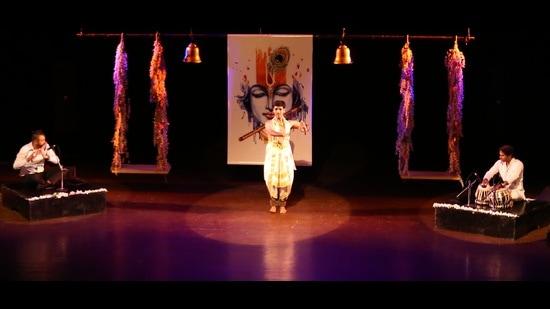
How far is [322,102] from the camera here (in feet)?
45.3

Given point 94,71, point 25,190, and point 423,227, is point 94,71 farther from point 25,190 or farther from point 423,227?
point 423,227

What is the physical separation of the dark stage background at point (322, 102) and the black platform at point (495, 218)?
3042 millimetres

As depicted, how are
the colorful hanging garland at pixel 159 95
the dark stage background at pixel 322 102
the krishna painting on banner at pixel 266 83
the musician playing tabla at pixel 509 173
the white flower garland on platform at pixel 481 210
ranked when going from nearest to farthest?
the white flower garland on platform at pixel 481 210
the musician playing tabla at pixel 509 173
the krishna painting on banner at pixel 266 83
the colorful hanging garland at pixel 159 95
the dark stage background at pixel 322 102

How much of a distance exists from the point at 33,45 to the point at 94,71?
113 centimetres

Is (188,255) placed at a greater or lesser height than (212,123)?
lesser

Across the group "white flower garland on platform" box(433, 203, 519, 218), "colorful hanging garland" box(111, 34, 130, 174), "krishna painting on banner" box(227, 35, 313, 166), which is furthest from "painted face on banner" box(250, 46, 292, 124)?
"white flower garland on platform" box(433, 203, 519, 218)

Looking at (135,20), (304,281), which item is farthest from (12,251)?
(135,20)

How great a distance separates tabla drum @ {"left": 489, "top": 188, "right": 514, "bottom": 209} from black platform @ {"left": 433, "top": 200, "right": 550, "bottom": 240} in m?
0.06

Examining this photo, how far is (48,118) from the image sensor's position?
47.4 feet

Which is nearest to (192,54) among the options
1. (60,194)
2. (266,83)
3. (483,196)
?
(266,83)

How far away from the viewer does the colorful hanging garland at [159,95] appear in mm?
11023

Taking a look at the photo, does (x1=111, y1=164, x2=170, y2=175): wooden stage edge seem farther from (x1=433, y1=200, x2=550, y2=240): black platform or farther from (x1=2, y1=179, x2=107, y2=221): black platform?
(x1=433, y1=200, x2=550, y2=240): black platform

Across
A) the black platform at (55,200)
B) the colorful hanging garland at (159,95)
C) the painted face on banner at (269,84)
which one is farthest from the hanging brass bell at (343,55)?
the black platform at (55,200)

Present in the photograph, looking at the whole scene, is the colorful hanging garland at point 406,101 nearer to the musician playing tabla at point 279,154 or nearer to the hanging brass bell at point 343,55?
the hanging brass bell at point 343,55
